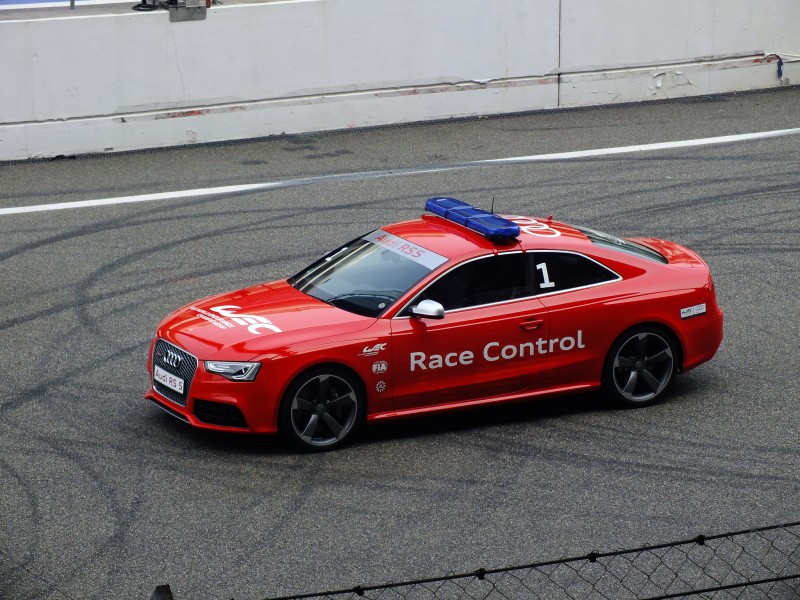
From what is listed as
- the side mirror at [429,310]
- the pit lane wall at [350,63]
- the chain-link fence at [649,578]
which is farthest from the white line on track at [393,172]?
the chain-link fence at [649,578]

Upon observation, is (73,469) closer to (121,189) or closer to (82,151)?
(121,189)

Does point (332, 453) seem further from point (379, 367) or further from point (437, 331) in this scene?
point (437, 331)

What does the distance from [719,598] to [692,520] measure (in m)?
0.99

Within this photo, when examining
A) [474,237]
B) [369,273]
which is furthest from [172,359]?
[474,237]

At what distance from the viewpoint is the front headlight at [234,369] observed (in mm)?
8070

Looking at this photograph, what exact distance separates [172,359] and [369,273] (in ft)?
5.04

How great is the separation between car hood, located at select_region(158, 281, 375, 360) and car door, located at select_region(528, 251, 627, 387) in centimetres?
135

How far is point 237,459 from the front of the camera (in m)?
8.25

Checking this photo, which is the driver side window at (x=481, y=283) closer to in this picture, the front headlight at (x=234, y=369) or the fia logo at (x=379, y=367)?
the fia logo at (x=379, y=367)

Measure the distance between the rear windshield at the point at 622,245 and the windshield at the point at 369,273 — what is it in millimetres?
1369

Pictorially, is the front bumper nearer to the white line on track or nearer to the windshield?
the windshield

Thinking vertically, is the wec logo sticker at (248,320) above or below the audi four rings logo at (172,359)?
above

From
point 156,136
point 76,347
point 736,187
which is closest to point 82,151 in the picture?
point 156,136

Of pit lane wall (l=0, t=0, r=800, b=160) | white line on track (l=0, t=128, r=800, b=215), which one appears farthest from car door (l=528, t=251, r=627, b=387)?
pit lane wall (l=0, t=0, r=800, b=160)
